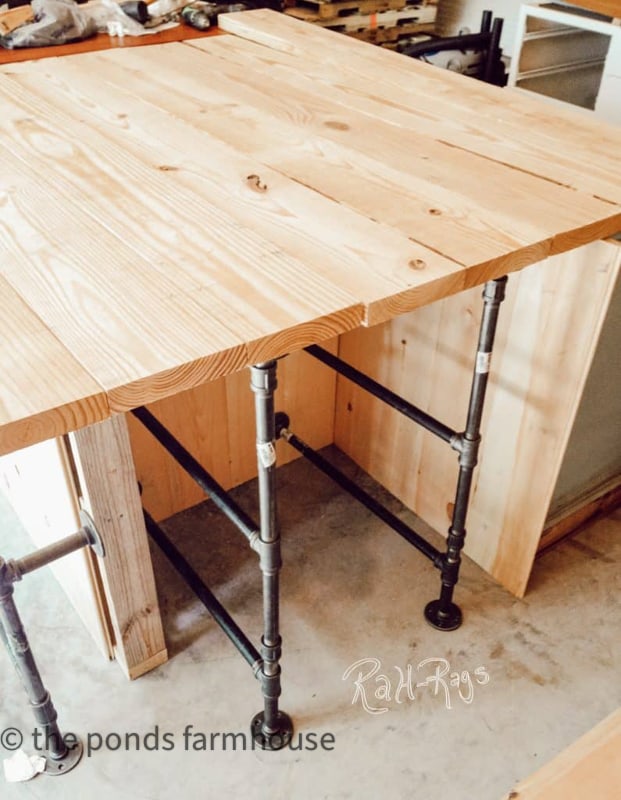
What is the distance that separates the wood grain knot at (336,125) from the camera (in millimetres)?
1214

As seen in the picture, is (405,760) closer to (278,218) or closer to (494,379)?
(494,379)

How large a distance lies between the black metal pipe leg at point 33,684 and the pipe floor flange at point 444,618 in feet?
2.35

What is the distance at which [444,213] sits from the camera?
0.96 meters

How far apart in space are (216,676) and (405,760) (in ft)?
1.27

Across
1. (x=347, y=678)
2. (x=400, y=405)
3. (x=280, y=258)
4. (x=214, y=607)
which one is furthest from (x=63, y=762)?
(x=280, y=258)

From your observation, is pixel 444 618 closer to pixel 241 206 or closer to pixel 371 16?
pixel 241 206

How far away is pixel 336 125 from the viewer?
1226 millimetres

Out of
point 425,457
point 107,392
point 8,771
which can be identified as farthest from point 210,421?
point 107,392

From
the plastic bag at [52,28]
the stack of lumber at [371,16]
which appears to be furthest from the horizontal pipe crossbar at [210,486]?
the stack of lumber at [371,16]

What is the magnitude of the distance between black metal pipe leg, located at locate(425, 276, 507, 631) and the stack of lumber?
2163mm

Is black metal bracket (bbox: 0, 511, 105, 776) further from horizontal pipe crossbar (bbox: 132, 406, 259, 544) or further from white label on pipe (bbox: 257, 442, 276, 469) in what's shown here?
white label on pipe (bbox: 257, 442, 276, 469)

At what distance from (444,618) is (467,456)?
431mm

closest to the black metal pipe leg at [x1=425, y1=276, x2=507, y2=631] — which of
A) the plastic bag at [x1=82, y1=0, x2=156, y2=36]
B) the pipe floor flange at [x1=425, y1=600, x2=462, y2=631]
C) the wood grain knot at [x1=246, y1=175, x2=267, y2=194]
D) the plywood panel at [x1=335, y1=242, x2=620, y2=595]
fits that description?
the pipe floor flange at [x1=425, y1=600, x2=462, y2=631]

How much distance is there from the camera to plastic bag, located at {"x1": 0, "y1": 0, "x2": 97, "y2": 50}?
166 centimetres
